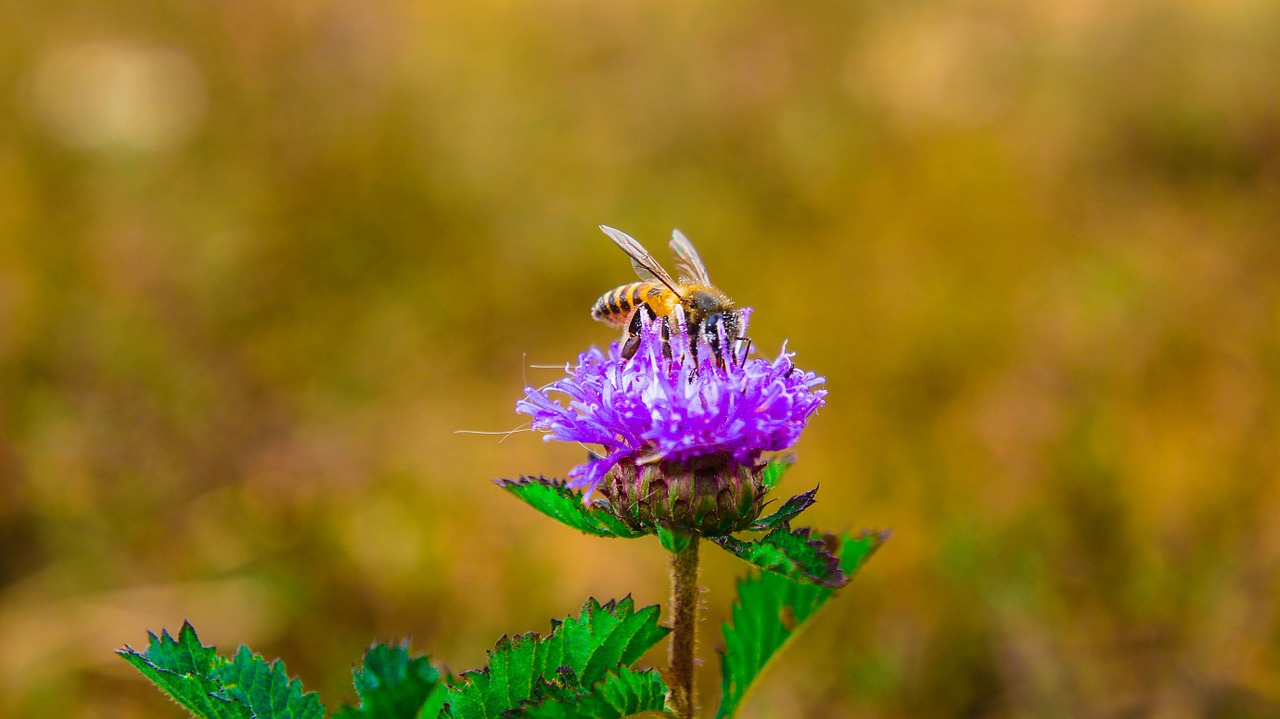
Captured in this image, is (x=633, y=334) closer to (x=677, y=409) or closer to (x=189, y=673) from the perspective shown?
(x=677, y=409)

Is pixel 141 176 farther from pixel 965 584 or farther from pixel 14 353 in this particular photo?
pixel 965 584

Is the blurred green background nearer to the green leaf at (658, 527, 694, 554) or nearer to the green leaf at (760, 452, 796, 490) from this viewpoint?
the green leaf at (760, 452, 796, 490)

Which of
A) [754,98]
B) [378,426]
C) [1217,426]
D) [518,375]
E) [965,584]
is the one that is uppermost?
[754,98]

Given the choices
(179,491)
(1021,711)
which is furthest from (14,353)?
(1021,711)

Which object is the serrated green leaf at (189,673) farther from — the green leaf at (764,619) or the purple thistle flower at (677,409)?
the green leaf at (764,619)

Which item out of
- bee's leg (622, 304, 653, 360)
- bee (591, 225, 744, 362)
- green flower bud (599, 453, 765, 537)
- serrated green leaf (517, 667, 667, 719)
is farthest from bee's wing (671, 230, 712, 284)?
serrated green leaf (517, 667, 667, 719)

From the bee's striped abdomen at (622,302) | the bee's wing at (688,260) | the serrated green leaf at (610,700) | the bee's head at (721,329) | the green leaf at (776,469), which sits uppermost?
the bee's wing at (688,260)

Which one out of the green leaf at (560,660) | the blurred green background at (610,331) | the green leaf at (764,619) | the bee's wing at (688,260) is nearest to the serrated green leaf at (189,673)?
the green leaf at (560,660)
